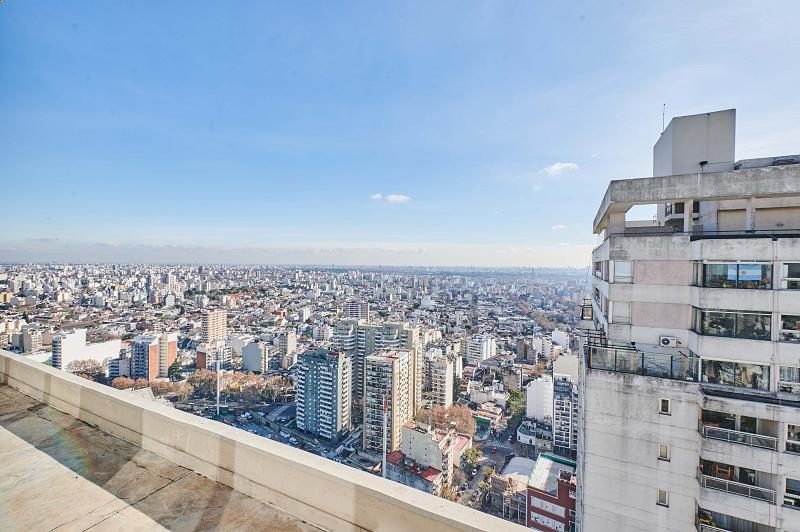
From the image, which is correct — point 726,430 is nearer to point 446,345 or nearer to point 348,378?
point 348,378

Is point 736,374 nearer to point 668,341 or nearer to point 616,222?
point 668,341

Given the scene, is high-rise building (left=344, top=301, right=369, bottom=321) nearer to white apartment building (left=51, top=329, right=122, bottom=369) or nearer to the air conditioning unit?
white apartment building (left=51, top=329, right=122, bottom=369)

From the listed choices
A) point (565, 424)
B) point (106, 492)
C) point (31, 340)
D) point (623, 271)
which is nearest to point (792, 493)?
point (623, 271)

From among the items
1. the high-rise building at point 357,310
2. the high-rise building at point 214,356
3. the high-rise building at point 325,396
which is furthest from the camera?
the high-rise building at point 357,310

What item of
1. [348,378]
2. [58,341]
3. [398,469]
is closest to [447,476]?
[398,469]

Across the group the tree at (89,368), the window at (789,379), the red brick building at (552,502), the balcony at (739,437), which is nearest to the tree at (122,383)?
the tree at (89,368)

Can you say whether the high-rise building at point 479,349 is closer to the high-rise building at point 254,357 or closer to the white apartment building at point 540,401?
the white apartment building at point 540,401
